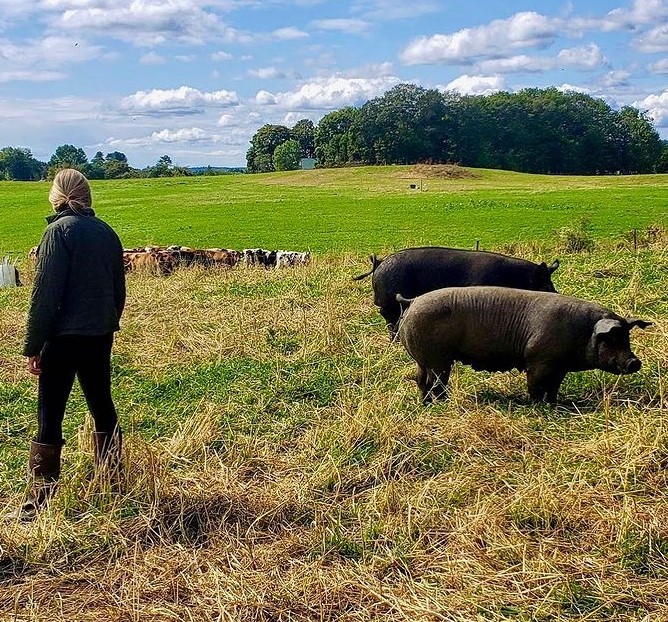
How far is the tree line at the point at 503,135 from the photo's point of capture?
85.4 metres

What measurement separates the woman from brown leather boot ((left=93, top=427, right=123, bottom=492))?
0.05 feet

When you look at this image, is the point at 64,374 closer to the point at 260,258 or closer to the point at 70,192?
the point at 70,192

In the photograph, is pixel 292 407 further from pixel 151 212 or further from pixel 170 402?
pixel 151 212

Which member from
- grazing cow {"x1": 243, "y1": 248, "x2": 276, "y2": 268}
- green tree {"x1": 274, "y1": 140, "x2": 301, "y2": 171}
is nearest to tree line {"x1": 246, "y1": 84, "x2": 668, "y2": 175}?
green tree {"x1": 274, "y1": 140, "x2": 301, "y2": 171}

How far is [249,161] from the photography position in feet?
361

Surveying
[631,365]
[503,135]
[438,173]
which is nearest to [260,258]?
[631,365]

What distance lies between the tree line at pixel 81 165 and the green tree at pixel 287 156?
11.1 metres

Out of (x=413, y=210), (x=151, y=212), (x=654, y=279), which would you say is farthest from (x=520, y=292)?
(x=151, y=212)

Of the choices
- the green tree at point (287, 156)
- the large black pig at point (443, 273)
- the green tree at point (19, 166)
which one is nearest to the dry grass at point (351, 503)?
the large black pig at point (443, 273)

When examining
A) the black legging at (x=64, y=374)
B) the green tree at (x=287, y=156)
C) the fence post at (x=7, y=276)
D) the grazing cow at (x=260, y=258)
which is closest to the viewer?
the black legging at (x=64, y=374)

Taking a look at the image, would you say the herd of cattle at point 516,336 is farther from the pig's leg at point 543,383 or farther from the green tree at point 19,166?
the green tree at point 19,166

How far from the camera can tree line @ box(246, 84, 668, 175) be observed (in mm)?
85438

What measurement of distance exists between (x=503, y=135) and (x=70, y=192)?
8875cm

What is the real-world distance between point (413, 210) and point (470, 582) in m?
30.3
